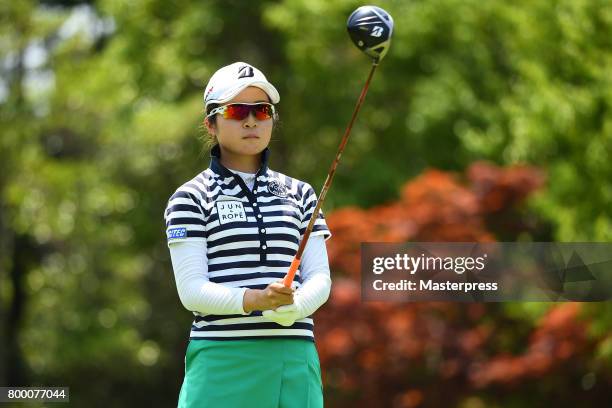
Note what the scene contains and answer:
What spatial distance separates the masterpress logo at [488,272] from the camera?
24.7ft

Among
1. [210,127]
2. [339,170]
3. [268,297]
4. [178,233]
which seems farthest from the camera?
[339,170]

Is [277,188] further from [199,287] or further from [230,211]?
[199,287]

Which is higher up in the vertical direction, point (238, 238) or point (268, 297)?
point (238, 238)

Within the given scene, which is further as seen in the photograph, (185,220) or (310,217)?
(310,217)

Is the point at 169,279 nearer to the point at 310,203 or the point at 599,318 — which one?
the point at 599,318

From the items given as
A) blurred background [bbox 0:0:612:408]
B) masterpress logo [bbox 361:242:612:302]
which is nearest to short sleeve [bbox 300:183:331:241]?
masterpress logo [bbox 361:242:612:302]

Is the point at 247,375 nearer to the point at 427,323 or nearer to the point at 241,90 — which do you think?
the point at 241,90

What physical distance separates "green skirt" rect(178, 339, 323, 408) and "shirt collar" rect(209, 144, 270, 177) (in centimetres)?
49

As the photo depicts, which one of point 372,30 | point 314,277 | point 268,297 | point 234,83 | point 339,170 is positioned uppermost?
point 339,170

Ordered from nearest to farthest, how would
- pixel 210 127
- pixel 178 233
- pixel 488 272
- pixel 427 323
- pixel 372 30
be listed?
pixel 178 233, pixel 372 30, pixel 210 127, pixel 488 272, pixel 427 323

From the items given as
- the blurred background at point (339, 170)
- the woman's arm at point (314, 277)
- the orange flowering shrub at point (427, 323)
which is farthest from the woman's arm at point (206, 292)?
the orange flowering shrub at point (427, 323)

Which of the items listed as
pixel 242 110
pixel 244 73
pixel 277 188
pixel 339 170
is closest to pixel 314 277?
pixel 277 188

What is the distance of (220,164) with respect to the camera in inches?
137

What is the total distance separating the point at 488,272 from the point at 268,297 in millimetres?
5117
